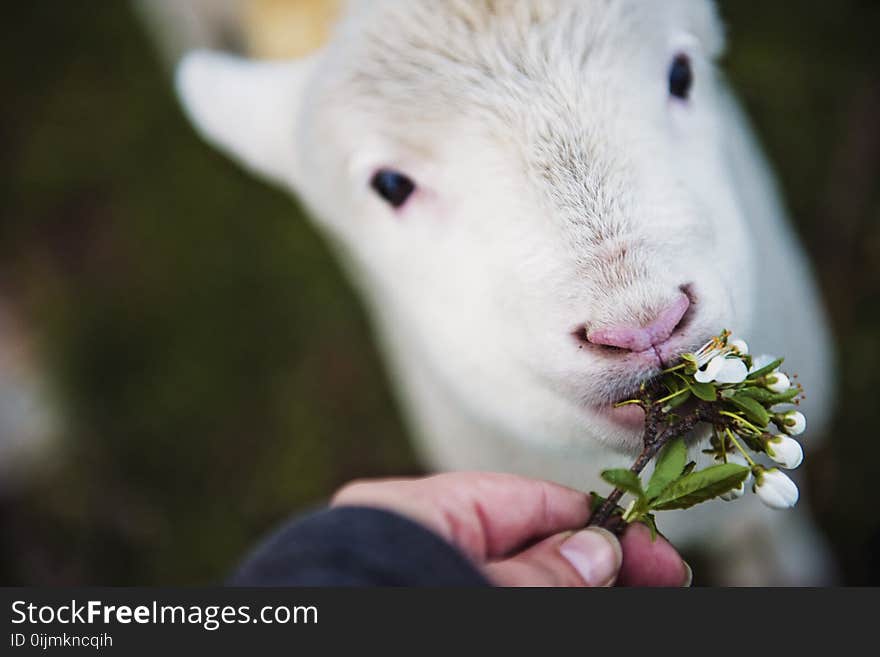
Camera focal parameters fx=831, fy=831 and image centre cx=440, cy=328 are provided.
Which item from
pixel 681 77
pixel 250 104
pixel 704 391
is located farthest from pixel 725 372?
pixel 250 104

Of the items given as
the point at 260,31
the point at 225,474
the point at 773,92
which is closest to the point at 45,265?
the point at 225,474

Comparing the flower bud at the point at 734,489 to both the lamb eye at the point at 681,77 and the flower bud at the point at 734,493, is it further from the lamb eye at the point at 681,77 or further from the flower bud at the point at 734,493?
the lamb eye at the point at 681,77

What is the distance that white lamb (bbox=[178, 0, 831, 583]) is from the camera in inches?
63.9

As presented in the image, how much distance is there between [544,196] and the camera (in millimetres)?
1748

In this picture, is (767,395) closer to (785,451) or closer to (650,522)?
(785,451)

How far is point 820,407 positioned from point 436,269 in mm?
1628

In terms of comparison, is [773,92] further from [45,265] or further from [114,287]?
[45,265]

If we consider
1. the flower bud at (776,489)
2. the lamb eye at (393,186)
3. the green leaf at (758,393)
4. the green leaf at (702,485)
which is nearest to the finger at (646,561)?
the green leaf at (702,485)

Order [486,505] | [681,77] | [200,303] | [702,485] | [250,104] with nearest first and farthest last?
[702,485]
[486,505]
[681,77]
[250,104]
[200,303]

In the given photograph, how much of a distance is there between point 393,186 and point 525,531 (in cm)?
91

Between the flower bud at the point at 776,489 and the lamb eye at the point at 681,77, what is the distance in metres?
0.97

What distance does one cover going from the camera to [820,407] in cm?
288

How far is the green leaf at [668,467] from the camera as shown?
1490mm

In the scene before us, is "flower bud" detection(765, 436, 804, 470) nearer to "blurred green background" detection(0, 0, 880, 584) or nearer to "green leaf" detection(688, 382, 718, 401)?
"green leaf" detection(688, 382, 718, 401)
